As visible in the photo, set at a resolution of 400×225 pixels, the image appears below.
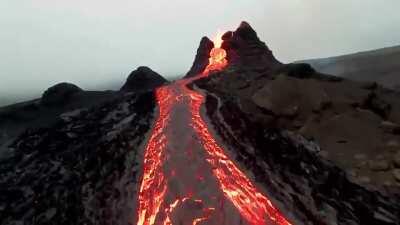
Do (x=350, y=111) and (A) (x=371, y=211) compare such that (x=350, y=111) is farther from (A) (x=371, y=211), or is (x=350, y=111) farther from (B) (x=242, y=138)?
(A) (x=371, y=211)

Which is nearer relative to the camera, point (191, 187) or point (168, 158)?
point (191, 187)

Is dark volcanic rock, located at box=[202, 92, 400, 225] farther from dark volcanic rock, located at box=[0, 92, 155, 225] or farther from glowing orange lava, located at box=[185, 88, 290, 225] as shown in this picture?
dark volcanic rock, located at box=[0, 92, 155, 225]

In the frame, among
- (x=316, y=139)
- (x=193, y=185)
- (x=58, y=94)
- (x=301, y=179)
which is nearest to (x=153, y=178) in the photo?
(x=193, y=185)

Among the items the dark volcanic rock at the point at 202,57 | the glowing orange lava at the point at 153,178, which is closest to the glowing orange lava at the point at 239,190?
the glowing orange lava at the point at 153,178

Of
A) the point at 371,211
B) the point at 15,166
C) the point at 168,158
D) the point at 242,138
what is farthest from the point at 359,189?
the point at 15,166

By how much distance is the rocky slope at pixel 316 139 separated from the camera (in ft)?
44.7

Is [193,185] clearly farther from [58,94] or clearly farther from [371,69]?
[371,69]

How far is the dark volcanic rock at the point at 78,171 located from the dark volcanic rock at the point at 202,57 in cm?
1157

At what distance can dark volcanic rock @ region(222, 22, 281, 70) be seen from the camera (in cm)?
3089

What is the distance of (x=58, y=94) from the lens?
1117 inches

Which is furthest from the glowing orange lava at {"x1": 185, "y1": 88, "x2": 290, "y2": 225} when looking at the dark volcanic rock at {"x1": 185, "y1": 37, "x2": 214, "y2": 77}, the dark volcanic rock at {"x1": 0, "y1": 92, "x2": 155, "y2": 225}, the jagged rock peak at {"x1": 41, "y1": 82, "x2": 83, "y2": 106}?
→ the dark volcanic rock at {"x1": 185, "y1": 37, "x2": 214, "y2": 77}

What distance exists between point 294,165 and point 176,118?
19.4 feet

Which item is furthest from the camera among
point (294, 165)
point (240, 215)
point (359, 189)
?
point (294, 165)

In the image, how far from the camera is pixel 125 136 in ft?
60.1
